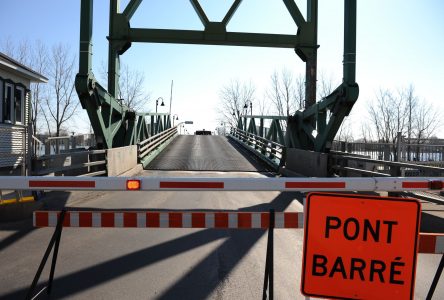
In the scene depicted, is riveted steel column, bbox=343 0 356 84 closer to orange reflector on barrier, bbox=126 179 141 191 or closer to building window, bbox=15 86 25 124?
orange reflector on barrier, bbox=126 179 141 191

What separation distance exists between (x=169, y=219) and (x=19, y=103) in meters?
18.1

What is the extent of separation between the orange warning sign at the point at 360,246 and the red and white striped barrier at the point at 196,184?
0.71 metres

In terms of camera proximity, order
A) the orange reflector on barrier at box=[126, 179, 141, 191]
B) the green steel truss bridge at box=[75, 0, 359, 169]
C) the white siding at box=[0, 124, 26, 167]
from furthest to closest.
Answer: the green steel truss bridge at box=[75, 0, 359, 169] < the white siding at box=[0, 124, 26, 167] < the orange reflector on barrier at box=[126, 179, 141, 191]

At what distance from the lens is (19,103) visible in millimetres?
19516

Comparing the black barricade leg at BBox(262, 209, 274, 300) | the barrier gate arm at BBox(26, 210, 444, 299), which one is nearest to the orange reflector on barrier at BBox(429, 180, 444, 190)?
the barrier gate arm at BBox(26, 210, 444, 299)

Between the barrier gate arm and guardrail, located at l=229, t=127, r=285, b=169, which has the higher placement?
guardrail, located at l=229, t=127, r=285, b=169

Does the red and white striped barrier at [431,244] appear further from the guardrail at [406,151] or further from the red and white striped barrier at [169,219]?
the guardrail at [406,151]

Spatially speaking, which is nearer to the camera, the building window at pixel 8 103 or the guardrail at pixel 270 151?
the building window at pixel 8 103

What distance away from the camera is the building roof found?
17.2 meters

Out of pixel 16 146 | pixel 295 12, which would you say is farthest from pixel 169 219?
pixel 295 12

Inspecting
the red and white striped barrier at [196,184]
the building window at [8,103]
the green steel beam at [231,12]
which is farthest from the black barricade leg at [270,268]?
the building window at [8,103]

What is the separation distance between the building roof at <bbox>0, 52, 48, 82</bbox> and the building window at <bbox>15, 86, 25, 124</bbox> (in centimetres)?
74

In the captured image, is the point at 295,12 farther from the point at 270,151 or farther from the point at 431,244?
the point at 431,244

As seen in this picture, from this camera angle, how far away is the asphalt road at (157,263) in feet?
14.8
